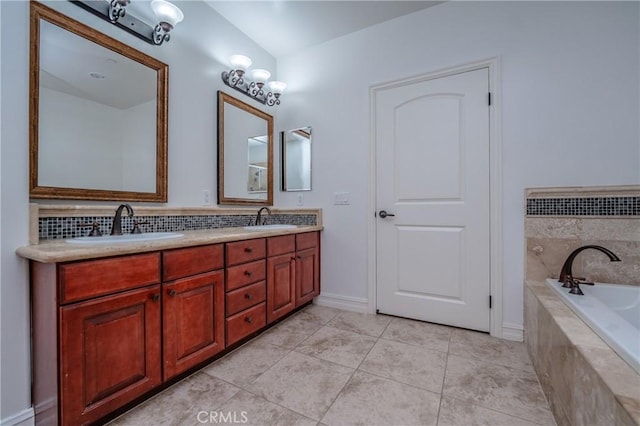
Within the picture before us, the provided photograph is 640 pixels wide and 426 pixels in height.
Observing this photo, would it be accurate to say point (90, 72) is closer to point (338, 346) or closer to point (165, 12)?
point (165, 12)

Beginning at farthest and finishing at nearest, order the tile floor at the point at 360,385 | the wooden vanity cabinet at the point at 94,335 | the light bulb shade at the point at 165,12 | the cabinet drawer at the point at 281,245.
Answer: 1. the cabinet drawer at the point at 281,245
2. the light bulb shade at the point at 165,12
3. the tile floor at the point at 360,385
4. the wooden vanity cabinet at the point at 94,335

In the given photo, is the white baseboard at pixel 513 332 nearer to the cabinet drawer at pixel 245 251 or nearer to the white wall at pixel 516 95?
the white wall at pixel 516 95

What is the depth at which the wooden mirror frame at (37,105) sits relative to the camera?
4.27 feet

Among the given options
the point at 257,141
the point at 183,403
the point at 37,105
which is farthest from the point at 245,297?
the point at 257,141

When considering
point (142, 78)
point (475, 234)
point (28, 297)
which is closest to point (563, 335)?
point (475, 234)

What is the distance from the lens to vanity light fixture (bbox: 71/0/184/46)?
153 centimetres

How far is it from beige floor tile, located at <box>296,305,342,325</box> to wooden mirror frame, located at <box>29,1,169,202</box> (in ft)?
→ 4.84

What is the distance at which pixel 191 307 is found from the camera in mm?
1460

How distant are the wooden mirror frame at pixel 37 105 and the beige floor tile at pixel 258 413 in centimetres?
131

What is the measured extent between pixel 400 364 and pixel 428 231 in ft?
3.45

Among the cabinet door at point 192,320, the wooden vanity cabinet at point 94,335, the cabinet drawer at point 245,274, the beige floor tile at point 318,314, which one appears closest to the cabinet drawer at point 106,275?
the wooden vanity cabinet at point 94,335

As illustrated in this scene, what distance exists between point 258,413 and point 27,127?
5.41 ft

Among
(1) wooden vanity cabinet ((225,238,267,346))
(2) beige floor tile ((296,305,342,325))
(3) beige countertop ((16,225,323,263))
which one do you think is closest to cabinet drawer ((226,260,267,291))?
(1) wooden vanity cabinet ((225,238,267,346))

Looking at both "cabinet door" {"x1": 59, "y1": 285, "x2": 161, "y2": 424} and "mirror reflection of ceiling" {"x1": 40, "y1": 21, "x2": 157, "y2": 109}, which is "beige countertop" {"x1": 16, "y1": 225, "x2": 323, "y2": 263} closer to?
"cabinet door" {"x1": 59, "y1": 285, "x2": 161, "y2": 424}
